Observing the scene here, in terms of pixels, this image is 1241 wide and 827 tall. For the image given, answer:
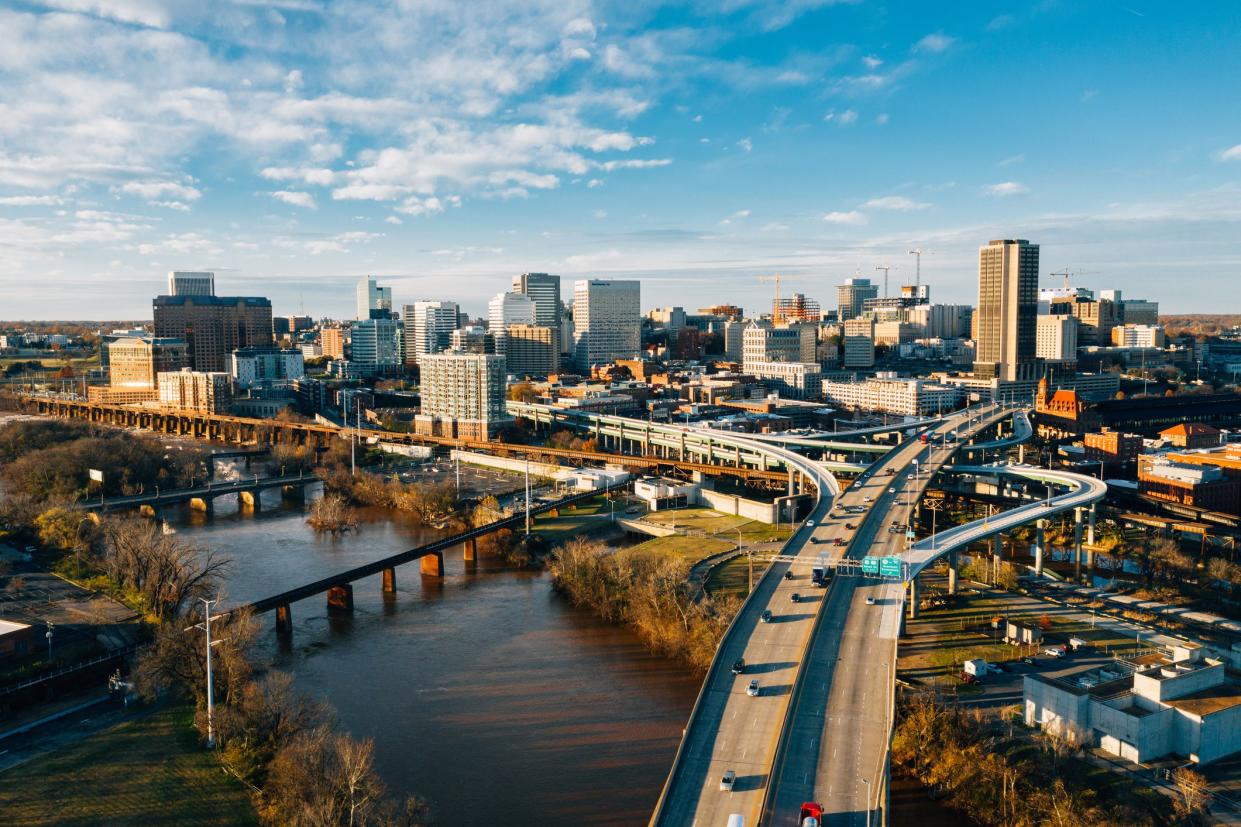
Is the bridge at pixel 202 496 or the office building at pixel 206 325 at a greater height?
the office building at pixel 206 325

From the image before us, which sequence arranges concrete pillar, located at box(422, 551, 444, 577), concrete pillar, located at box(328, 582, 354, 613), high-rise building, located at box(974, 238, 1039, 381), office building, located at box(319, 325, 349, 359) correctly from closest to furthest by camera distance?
concrete pillar, located at box(328, 582, 354, 613)
concrete pillar, located at box(422, 551, 444, 577)
high-rise building, located at box(974, 238, 1039, 381)
office building, located at box(319, 325, 349, 359)

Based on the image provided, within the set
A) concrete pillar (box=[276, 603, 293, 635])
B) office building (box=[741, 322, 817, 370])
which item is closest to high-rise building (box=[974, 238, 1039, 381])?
office building (box=[741, 322, 817, 370])

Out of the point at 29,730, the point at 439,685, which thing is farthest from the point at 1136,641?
the point at 29,730

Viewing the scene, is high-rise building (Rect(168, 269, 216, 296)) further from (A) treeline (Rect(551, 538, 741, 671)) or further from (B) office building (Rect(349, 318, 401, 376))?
(A) treeline (Rect(551, 538, 741, 671))

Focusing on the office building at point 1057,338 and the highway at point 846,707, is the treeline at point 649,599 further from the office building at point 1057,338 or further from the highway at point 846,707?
the office building at point 1057,338

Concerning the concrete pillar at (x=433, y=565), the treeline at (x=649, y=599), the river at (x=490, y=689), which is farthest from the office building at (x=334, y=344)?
the treeline at (x=649, y=599)
